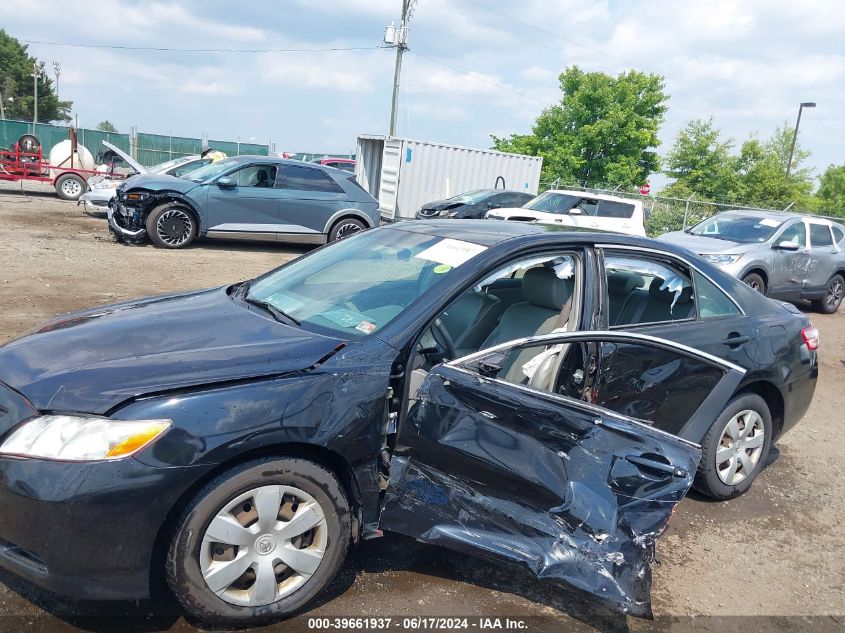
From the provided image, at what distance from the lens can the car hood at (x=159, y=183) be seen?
11.7 m

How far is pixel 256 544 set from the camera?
262 cm

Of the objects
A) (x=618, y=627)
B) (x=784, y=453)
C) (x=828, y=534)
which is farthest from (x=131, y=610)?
(x=784, y=453)

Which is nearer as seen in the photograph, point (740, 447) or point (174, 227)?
point (740, 447)

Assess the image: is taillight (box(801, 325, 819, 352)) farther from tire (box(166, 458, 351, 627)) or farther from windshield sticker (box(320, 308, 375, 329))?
tire (box(166, 458, 351, 627))

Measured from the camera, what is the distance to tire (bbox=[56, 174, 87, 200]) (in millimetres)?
19844

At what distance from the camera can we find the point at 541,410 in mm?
2775

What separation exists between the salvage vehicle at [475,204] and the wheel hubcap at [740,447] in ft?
42.0

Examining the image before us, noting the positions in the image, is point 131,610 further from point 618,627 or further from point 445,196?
point 445,196

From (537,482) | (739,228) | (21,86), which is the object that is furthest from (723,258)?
(21,86)

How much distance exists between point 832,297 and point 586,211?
5211 millimetres

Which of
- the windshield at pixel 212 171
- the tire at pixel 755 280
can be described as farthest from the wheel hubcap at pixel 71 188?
the tire at pixel 755 280

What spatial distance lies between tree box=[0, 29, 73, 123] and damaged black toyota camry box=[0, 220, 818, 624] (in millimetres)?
74346

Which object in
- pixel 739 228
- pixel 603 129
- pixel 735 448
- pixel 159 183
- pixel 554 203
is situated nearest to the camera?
pixel 735 448

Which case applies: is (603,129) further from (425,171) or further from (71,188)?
(71,188)
